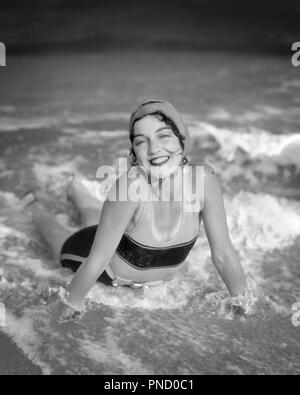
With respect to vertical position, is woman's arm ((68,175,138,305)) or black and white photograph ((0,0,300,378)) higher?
woman's arm ((68,175,138,305))

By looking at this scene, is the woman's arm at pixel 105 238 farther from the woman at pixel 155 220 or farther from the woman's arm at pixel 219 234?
the woman's arm at pixel 219 234

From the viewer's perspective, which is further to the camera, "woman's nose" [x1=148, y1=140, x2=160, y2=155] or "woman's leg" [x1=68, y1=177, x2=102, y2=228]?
"woman's leg" [x1=68, y1=177, x2=102, y2=228]

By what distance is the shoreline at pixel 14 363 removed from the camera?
2.15 meters

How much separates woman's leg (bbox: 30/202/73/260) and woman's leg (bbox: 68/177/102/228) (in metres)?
0.16

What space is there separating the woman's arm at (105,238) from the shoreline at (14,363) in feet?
1.24

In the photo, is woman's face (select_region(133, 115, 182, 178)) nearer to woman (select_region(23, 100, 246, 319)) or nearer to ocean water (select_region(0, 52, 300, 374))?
woman (select_region(23, 100, 246, 319))

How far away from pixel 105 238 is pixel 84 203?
1358mm

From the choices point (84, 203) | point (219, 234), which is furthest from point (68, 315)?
point (84, 203)

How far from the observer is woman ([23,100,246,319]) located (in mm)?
2221

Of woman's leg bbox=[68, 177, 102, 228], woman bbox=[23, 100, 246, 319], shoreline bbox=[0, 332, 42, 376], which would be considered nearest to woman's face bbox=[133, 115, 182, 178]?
woman bbox=[23, 100, 246, 319]

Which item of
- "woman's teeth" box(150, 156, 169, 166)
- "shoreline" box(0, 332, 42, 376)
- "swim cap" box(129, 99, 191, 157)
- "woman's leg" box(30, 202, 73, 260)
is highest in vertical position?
"swim cap" box(129, 99, 191, 157)

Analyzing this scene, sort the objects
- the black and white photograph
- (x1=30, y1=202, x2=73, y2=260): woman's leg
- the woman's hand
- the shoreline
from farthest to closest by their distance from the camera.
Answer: (x1=30, y1=202, x2=73, y2=260): woman's leg → the woman's hand → the black and white photograph → the shoreline

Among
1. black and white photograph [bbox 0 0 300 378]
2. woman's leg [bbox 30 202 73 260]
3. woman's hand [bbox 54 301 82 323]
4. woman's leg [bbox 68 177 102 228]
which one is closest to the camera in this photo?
black and white photograph [bbox 0 0 300 378]

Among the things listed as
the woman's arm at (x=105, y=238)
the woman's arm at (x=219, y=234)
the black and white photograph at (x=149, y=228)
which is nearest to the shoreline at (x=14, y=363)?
the black and white photograph at (x=149, y=228)
